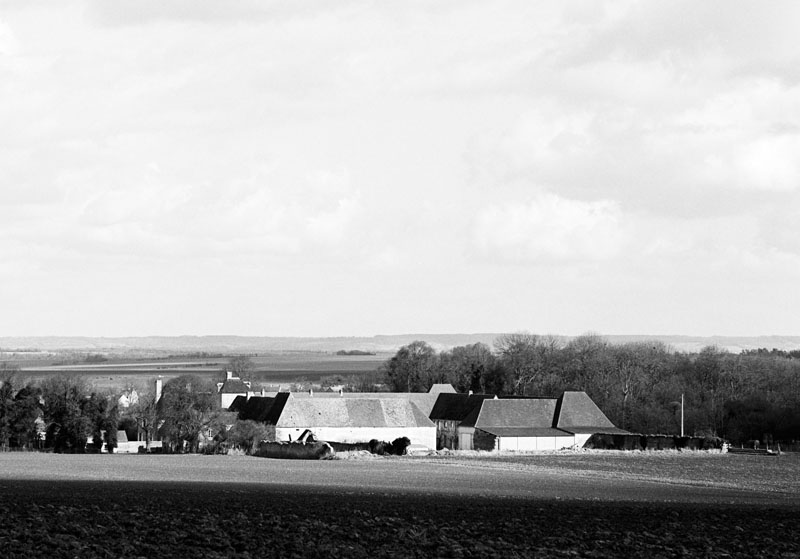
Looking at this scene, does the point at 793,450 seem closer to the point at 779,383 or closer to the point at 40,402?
the point at 779,383

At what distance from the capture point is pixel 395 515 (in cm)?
2723

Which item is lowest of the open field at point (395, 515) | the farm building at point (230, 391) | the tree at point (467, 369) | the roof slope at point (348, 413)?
the open field at point (395, 515)

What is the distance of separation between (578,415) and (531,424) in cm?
393

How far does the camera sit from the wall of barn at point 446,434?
289 feet

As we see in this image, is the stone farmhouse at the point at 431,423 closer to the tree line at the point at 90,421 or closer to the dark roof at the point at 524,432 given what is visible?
the dark roof at the point at 524,432

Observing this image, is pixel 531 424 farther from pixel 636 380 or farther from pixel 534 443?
pixel 636 380

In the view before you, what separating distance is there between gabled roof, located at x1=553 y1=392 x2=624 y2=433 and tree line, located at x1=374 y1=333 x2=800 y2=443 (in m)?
8.85

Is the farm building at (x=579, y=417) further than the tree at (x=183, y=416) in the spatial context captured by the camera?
Yes

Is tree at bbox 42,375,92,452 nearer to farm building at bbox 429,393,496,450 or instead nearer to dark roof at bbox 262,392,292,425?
dark roof at bbox 262,392,292,425

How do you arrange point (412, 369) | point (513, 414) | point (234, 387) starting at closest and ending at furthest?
point (513, 414), point (234, 387), point (412, 369)

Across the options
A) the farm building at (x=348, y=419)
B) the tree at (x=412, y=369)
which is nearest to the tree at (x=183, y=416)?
the farm building at (x=348, y=419)

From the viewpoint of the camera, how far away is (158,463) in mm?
60031

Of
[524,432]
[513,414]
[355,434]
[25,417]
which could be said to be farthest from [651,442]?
[25,417]

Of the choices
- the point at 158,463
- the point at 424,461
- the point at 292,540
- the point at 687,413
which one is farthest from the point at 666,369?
the point at 292,540
